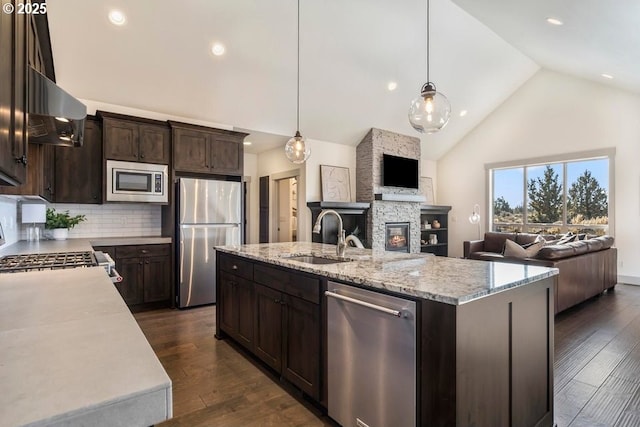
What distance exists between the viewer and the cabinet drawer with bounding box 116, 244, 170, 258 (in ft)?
13.9

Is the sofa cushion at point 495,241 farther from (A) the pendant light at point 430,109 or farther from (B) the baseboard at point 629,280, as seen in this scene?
(A) the pendant light at point 430,109

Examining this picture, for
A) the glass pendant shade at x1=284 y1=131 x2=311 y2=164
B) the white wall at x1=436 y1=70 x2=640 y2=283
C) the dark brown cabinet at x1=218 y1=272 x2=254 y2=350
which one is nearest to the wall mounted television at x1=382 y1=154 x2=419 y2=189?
the white wall at x1=436 y1=70 x2=640 y2=283

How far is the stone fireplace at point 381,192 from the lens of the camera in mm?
7059

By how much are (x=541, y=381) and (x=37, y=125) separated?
317 cm

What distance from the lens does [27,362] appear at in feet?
2.41

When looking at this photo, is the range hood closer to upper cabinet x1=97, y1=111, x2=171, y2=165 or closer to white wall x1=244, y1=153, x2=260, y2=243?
upper cabinet x1=97, y1=111, x2=171, y2=165

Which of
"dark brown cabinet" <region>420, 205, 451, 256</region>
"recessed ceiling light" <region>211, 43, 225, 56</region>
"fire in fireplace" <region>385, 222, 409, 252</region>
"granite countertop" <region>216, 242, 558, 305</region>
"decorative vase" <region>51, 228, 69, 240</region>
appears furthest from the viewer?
"dark brown cabinet" <region>420, 205, 451, 256</region>

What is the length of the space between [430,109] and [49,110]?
8.42ft

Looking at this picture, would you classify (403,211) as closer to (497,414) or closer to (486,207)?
(486,207)

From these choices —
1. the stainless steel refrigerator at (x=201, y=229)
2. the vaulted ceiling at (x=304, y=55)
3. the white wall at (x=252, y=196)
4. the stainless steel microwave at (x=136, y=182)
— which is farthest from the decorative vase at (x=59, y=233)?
the white wall at (x=252, y=196)

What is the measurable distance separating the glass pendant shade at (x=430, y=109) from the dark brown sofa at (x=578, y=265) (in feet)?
8.09

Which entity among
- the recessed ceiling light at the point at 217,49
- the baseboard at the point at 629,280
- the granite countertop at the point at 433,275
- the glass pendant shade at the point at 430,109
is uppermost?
the recessed ceiling light at the point at 217,49

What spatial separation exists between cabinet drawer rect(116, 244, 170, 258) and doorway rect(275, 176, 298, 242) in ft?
10.5

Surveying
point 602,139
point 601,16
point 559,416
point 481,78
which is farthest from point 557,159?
point 559,416
